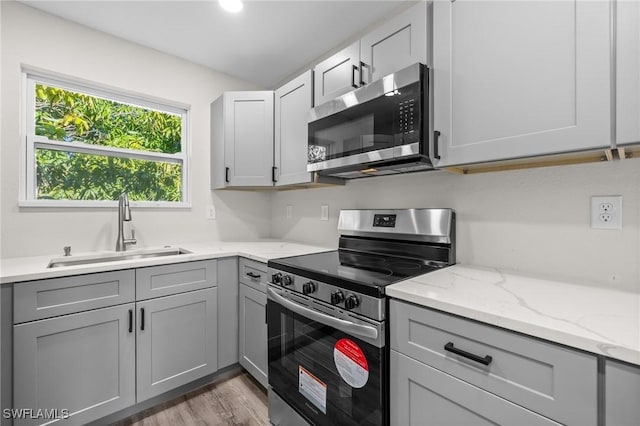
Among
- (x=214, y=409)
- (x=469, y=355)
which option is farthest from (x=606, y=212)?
(x=214, y=409)

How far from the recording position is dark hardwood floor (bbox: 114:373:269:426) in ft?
5.26

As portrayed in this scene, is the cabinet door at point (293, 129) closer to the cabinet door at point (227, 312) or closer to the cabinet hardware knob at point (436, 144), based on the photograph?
the cabinet door at point (227, 312)

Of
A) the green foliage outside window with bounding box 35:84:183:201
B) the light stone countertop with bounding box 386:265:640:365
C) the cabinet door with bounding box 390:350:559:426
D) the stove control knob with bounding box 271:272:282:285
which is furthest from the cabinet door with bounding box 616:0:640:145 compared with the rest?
the green foliage outside window with bounding box 35:84:183:201

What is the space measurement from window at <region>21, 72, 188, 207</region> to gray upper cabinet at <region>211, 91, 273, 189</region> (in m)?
0.46

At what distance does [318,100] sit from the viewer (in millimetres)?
1840

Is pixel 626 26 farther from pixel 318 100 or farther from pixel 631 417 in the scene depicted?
pixel 318 100

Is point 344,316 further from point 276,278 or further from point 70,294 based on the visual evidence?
point 70,294

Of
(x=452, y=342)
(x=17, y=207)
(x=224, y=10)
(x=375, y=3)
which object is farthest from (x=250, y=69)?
(x=452, y=342)

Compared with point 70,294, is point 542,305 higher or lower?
higher

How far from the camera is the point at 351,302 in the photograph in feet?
3.68

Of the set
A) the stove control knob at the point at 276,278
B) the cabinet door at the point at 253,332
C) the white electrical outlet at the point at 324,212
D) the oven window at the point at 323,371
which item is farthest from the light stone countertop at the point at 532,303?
the white electrical outlet at the point at 324,212

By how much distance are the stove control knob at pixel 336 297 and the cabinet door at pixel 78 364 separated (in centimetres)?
122

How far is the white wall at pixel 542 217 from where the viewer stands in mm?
1040
